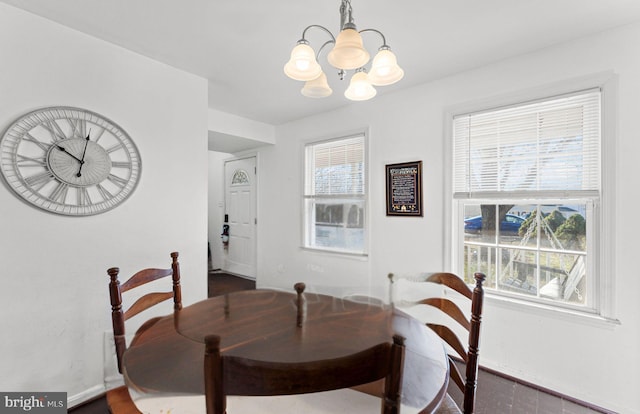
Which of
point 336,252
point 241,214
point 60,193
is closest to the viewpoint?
point 60,193

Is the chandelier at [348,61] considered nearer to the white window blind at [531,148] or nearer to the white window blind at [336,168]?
the white window blind at [531,148]

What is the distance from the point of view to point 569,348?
200 centimetres

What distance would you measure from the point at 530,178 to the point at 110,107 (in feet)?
10.1

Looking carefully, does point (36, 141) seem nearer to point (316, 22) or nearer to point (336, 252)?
point (316, 22)

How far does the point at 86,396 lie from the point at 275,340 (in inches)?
63.4

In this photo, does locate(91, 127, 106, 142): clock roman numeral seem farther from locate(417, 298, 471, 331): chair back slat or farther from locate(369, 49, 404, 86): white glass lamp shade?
locate(417, 298, 471, 331): chair back slat

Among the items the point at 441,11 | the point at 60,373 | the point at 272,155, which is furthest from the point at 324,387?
the point at 272,155

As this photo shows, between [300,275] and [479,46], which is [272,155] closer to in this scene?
[300,275]

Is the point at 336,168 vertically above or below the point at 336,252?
above

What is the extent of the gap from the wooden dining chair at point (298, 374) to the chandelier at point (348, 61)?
1.11 m

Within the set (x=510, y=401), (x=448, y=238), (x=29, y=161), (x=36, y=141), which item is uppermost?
(x=36, y=141)

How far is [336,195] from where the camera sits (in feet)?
11.3

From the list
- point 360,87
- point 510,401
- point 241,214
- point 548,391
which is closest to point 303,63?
point 360,87

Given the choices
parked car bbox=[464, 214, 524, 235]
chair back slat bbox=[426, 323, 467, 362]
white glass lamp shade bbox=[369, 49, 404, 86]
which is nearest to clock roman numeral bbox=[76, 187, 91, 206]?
white glass lamp shade bbox=[369, 49, 404, 86]
